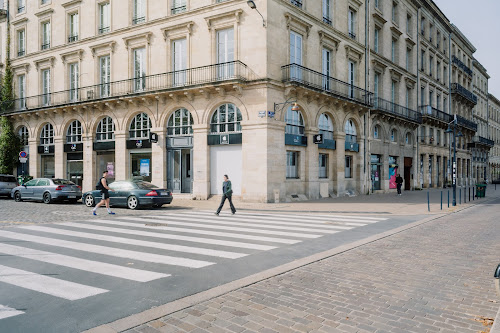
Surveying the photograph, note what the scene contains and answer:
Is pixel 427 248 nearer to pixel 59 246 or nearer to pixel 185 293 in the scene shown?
pixel 185 293

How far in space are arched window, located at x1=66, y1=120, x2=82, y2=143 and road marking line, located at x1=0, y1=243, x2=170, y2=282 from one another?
21.7 m

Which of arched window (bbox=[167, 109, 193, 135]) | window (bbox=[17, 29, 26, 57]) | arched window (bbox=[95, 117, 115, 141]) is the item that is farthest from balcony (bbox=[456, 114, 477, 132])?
window (bbox=[17, 29, 26, 57])

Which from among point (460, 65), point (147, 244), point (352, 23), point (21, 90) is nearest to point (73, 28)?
point (21, 90)

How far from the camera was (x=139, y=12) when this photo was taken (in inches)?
980

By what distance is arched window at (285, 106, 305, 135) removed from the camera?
2148 cm

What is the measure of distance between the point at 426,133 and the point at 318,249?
3548 centimetres

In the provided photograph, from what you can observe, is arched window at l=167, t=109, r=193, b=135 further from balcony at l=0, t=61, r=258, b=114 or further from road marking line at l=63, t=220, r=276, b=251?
road marking line at l=63, t=220, r=276, b=251

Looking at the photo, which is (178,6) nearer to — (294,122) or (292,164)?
(294,122)

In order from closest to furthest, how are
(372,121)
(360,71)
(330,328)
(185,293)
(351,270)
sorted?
(330,328), (185,293), (351,270), (360,71), (372,121)

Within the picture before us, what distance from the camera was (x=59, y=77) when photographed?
96.4 feet

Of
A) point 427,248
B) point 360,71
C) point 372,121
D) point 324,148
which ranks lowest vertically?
point 427,248

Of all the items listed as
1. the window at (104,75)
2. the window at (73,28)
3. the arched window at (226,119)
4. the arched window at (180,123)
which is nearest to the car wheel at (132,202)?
the arched window at (226,119)

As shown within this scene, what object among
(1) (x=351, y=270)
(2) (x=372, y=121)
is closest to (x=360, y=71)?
(2) (x=372, y=121)

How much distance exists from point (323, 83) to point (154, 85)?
10296 mm
